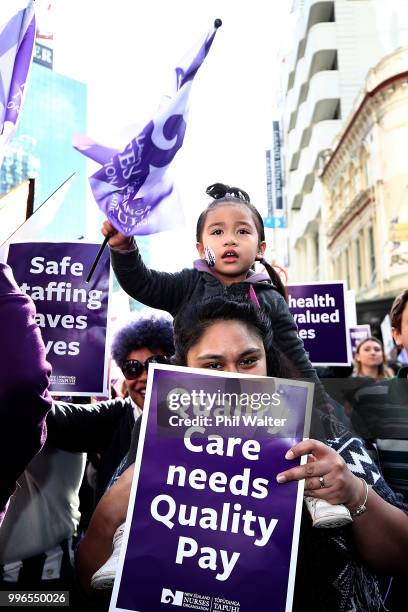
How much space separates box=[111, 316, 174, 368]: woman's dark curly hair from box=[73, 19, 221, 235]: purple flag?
0.52m

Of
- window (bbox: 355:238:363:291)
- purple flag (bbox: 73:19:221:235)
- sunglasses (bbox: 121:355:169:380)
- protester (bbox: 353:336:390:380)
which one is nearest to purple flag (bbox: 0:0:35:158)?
purple flag (bbox: 73:19:221:235)

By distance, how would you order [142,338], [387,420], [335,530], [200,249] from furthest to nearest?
1. [200,249]
2. [142,338]
3. [387,420]
4. [335,530]

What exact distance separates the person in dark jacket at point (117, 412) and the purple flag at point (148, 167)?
56cm

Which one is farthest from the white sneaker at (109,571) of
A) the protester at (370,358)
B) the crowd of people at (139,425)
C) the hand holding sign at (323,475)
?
the protester at (370,358)

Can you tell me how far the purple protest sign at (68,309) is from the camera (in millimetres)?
3176

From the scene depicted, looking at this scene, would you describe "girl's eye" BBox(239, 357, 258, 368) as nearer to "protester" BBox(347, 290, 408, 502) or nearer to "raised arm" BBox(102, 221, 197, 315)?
"protester" BBox(347, 290, 408, 502)

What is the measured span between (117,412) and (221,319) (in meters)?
1.11

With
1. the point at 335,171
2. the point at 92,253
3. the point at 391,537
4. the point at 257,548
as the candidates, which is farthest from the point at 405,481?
the point at 335,171

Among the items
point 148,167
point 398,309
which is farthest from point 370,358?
point 148,167

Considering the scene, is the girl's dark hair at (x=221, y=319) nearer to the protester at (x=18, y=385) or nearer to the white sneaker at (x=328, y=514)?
the white sneaker at (x=328, y=514)

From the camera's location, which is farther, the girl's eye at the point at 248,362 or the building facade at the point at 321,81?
the building facade at the point at 321,81

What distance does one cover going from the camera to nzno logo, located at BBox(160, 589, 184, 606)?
143 cm

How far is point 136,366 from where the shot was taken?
9.67ft

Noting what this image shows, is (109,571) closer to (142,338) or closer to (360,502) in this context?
(360,502)
